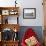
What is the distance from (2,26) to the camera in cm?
584

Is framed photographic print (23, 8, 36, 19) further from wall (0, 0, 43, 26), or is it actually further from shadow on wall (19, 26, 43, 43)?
shadow on wall (19, 26, 43, 43)

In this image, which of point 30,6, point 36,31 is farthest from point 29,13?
point 36,31

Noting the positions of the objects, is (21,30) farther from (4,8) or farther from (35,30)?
(4,8)

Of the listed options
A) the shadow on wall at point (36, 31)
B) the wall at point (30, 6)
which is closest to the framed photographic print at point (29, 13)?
the wall at point (30, 6)

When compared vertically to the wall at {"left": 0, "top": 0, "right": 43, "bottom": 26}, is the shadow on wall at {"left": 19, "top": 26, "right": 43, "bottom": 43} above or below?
below

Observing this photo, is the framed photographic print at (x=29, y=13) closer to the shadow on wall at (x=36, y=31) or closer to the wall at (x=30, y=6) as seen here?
the wall at (x=30, y=6)

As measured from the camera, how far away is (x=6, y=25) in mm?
5848

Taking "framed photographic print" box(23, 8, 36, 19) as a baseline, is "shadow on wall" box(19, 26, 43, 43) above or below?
below

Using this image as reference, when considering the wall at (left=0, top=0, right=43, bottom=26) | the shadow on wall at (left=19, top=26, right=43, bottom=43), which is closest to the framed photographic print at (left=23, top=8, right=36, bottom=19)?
the wall at (left=0, top=0, right=43, bottom=26)

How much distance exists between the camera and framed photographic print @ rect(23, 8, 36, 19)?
5.90 metres

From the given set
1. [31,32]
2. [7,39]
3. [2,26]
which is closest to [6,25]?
[2,26]

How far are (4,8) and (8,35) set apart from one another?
3.42 feet

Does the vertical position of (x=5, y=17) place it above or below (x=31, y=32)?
above

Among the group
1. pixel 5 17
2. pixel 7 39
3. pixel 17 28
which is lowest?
pixel 7 39
